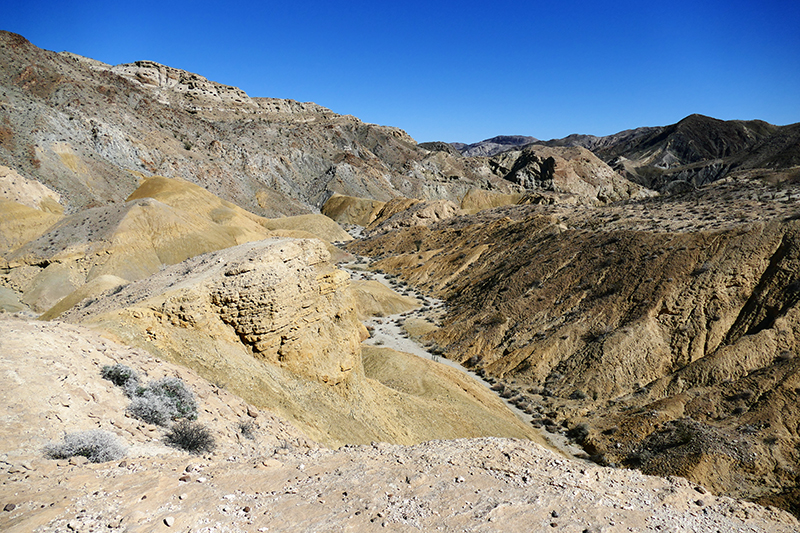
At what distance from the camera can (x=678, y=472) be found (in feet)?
51.6

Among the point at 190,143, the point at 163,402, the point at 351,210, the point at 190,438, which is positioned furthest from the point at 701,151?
the point at 190,438

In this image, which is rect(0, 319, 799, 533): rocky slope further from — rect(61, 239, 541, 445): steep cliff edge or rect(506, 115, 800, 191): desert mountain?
rect(506, 115, 800, 191): desert mountain

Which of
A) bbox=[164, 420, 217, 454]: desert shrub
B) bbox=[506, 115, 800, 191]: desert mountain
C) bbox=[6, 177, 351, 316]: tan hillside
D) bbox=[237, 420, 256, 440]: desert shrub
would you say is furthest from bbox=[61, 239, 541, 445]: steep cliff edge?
bbox=[506, 115, 800, 191]: desert mountain

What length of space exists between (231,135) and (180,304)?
268 ft

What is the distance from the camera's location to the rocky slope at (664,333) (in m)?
16.6

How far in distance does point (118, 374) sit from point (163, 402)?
37.2 inches

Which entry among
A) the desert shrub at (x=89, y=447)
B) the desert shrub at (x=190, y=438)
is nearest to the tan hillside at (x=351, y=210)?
the desert shrub at (x=190, y=438)

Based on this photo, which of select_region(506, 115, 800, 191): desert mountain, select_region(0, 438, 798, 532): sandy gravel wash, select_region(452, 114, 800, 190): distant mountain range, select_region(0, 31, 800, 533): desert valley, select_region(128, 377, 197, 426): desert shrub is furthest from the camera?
select_region(452, 114, 800, 190): distant mountain range

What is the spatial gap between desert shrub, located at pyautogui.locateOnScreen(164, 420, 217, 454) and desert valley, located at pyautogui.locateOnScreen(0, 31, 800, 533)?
47 mm

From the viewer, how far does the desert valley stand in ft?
20.0

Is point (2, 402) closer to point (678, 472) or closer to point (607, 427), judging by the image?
point (678, 472)

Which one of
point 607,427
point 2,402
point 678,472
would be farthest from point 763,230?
point 2,402

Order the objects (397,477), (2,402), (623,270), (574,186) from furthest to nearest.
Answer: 1. (574,186)
2. (623,270)
3. (397,477)
4. (2,402)

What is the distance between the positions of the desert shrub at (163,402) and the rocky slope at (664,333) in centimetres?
1561
